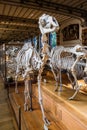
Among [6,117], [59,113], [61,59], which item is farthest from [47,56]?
[6,117]

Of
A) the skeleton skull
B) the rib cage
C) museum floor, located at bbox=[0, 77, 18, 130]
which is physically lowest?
museum floor, located at bbox=[0, 77, 18, 130]

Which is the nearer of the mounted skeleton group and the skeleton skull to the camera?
the skeleton skull

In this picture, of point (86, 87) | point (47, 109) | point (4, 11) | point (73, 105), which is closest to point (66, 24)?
point (4, 11)

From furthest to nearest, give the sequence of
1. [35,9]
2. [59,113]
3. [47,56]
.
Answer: [35,9] < [59,113] < [47,56]

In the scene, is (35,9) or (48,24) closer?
(48,24)

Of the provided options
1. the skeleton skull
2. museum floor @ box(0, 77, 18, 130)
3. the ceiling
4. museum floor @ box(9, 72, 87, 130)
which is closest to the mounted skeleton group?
the skeleton skull

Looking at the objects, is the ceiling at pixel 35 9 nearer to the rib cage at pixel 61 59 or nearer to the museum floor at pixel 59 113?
the rib cage at pixel 61 59

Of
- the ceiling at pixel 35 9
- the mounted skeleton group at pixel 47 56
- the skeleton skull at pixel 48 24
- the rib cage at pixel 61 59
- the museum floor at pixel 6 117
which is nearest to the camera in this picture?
the skeleton skull at pixel 48 24

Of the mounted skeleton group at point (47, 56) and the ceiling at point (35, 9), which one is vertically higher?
the ceiling at point (35, 9)

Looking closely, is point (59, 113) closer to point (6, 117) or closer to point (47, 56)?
point (47, 56)

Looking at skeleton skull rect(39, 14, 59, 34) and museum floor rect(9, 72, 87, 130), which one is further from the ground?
skeleton skull rect(39, 14, 59, 34)

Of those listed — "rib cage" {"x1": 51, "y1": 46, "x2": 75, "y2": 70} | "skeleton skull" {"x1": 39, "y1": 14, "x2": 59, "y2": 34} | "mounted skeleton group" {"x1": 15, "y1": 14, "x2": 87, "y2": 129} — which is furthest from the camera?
"rib cage" {"x1": 51, "y1": 46, "x2": 75, "y2": 70}

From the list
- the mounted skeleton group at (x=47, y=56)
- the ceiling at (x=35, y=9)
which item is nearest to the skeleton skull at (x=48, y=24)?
the mounted skeleton group at (x=47, y=56)

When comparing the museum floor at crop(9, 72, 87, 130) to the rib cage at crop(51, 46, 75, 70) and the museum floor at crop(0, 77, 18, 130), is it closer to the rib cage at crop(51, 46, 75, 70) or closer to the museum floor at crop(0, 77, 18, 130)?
the museum floor at crop(0, 77, 18, 130)
